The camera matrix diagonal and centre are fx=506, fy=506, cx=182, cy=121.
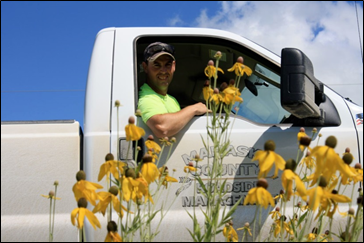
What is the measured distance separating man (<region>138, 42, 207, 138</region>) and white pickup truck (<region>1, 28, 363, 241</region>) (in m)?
0.07

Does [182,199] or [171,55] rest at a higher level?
[171,55]

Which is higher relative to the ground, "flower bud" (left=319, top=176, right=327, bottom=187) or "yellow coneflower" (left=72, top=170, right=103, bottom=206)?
"flower bud" (left=319, top=176, right=327, bottom=187)

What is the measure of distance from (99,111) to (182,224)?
2.93 feet

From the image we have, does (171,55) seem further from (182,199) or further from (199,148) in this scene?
(182,199)

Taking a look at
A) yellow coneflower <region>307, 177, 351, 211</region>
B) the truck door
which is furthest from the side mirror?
yellow coneflower <region>307, 177, 351, 211</region>

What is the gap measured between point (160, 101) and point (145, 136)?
1.14 feet

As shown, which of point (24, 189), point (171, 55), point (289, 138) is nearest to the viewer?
point (24, 189)

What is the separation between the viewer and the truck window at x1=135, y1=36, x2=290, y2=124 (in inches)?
137

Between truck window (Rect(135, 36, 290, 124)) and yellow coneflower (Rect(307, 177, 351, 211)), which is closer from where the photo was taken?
yellow coneflower (Rect(307, 177, 351, 211))

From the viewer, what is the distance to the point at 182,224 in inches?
119

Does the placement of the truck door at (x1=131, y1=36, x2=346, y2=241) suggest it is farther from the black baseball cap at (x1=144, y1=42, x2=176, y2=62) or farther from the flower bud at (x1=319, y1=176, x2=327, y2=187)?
the flower bud at (x1=319, y1=176, x2=327, y2=187)

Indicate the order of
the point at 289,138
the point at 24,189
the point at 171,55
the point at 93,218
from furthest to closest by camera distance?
the point at 171,55, the point at 289,138, the point at 24,189, the point at 93,218

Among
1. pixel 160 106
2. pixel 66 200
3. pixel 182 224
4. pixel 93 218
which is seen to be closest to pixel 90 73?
pixel 160 106

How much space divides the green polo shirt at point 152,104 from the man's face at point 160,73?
77 mm
